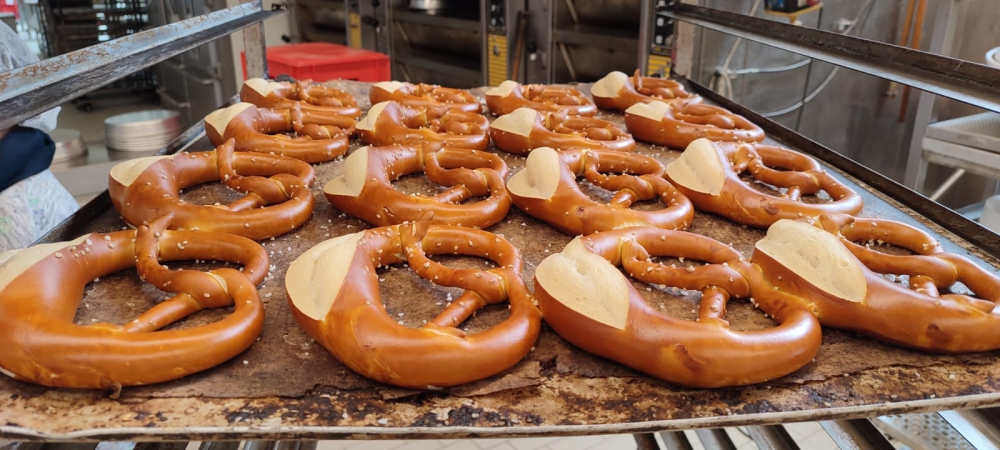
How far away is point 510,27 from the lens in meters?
5.16

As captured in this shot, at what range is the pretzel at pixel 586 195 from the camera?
6.32 ft

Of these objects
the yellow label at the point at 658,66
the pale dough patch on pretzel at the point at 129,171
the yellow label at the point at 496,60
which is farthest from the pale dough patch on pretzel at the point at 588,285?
the yellow label at the point at 496,60

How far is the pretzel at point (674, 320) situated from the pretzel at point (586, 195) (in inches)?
9.1

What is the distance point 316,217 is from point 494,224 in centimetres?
59

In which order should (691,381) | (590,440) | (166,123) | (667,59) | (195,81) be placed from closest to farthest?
(691,381), (590,440), (667,59), (166,123), (195,81)

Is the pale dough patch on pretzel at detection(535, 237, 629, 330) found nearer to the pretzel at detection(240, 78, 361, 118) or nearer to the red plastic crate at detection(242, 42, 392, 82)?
the pretzel at detection(240, 78, 361, 118)

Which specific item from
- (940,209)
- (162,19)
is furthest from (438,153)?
(162,19)

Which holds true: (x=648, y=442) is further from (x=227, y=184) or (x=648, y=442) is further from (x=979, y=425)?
(x=227, y=184)

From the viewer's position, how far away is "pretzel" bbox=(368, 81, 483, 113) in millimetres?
3027

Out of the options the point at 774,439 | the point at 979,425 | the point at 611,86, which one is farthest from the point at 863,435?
the point at 611,86

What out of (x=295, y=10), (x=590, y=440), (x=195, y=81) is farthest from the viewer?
(x=295, y=10)

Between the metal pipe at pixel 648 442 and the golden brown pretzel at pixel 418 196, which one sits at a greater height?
the golden brown pretzel at pixel 418 196

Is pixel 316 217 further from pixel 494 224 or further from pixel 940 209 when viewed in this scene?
pixel 940 209

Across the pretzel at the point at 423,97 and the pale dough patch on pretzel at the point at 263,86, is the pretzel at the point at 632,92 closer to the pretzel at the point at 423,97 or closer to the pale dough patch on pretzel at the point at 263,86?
the pretzel at the point at 423,97
